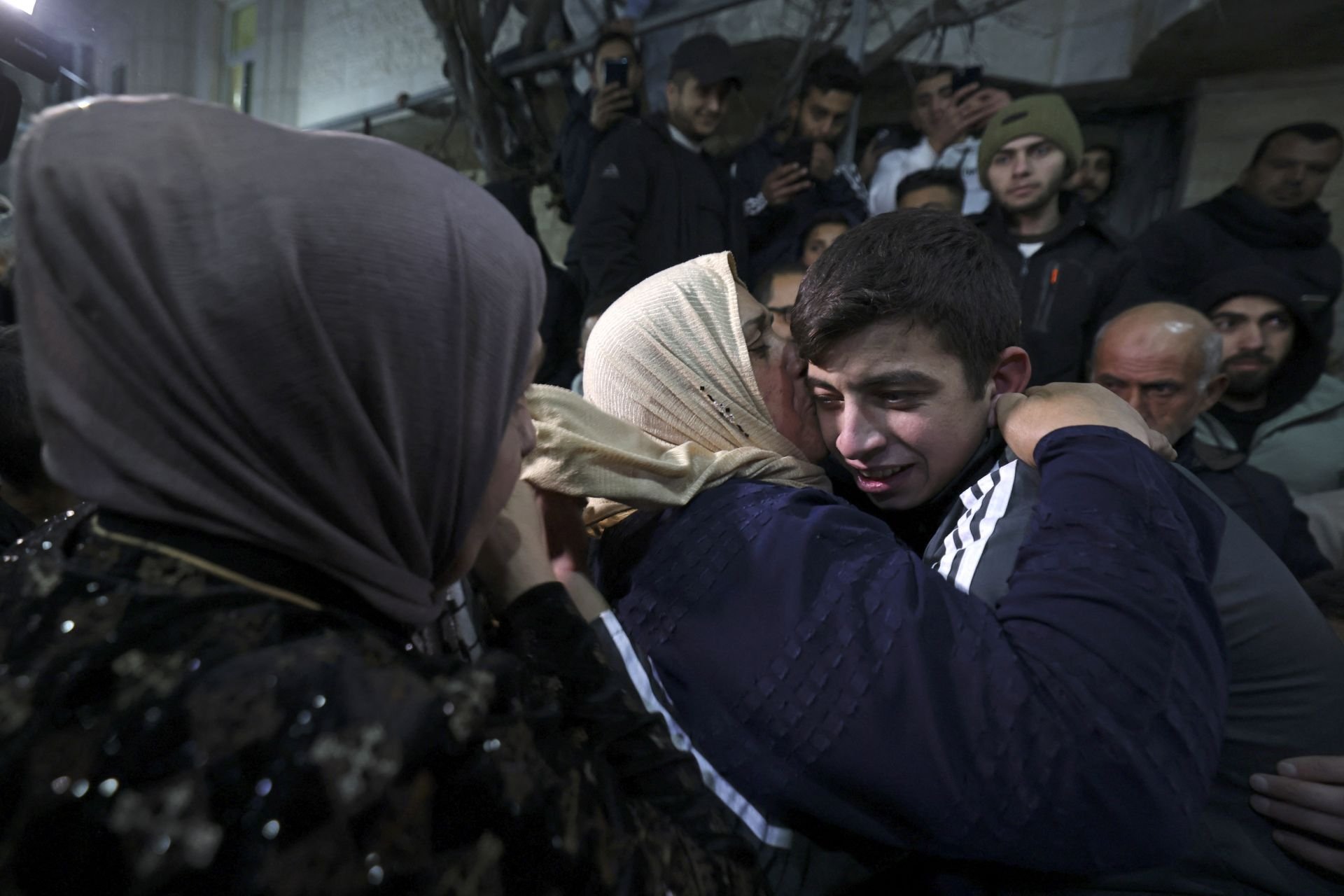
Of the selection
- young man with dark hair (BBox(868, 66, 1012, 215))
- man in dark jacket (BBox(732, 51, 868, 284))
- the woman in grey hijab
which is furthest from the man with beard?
the woman in grey hijab

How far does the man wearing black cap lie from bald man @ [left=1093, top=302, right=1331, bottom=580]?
1825 mm

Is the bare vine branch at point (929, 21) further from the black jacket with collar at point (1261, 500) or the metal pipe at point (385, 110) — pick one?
the black jacket with collar at point (1261, 500)

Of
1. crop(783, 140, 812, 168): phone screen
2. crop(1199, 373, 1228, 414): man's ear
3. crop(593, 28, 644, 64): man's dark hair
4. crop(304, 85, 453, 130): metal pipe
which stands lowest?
crop(1199, 373, 1228, 414): man's ear

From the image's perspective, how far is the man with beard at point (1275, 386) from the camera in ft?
10.7

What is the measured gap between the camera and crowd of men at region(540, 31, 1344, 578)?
285 cm

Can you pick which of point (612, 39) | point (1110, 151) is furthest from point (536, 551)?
point (1110, 151)

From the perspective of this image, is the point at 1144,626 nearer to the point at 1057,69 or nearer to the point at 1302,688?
the point at 1302,688

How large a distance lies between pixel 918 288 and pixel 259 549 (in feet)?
3.96

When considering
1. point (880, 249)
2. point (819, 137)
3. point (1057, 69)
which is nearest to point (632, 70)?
point (819, 137)

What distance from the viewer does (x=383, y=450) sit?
0.82 metres

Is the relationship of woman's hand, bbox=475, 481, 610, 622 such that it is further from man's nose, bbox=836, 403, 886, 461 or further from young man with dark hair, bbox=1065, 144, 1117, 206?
young man with dark hair, bbox=1065, 144, 1117, 206

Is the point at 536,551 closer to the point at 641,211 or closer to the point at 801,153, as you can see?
the point at 641,211

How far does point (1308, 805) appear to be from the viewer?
129cm

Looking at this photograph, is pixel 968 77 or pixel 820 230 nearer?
pixel 820 230
